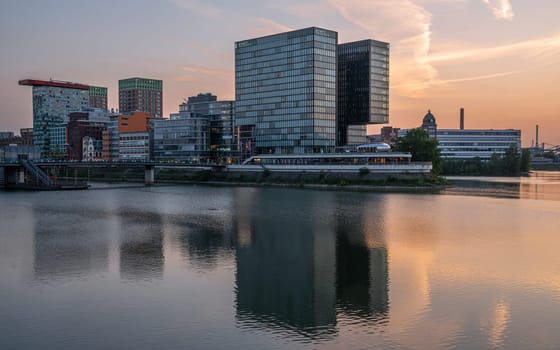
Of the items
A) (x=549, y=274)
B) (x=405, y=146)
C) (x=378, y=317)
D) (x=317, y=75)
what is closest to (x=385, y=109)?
(x=317, y=75)

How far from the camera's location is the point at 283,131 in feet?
592

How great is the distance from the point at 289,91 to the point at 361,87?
2895cm

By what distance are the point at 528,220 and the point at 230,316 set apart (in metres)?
51.8

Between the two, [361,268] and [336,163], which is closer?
[361,268]

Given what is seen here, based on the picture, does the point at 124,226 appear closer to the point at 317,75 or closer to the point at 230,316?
the point at 230,316

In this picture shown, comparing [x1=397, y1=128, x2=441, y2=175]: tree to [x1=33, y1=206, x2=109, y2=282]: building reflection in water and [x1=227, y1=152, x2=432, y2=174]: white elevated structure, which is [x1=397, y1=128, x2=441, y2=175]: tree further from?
[x1=33, y1=206, x2=109, y2=282]: building reflection in water

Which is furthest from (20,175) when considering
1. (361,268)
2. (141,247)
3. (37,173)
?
(361,268)

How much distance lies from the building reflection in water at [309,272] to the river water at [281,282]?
14 centimetres

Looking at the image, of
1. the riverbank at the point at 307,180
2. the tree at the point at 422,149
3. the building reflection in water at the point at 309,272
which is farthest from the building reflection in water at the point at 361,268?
the tree at the point at 422,149

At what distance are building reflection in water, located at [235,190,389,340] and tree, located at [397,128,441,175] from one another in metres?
79.1

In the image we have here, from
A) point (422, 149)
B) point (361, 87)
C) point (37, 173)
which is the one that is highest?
point (361, 87)

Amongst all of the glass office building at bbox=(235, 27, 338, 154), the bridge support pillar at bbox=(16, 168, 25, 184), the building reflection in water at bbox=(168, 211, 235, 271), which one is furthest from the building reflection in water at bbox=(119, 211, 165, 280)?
the glass office building at bbox=(235, 27, 338, 154)

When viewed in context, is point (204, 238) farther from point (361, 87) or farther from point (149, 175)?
point (361, 87)

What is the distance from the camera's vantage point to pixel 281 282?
1467 inches
